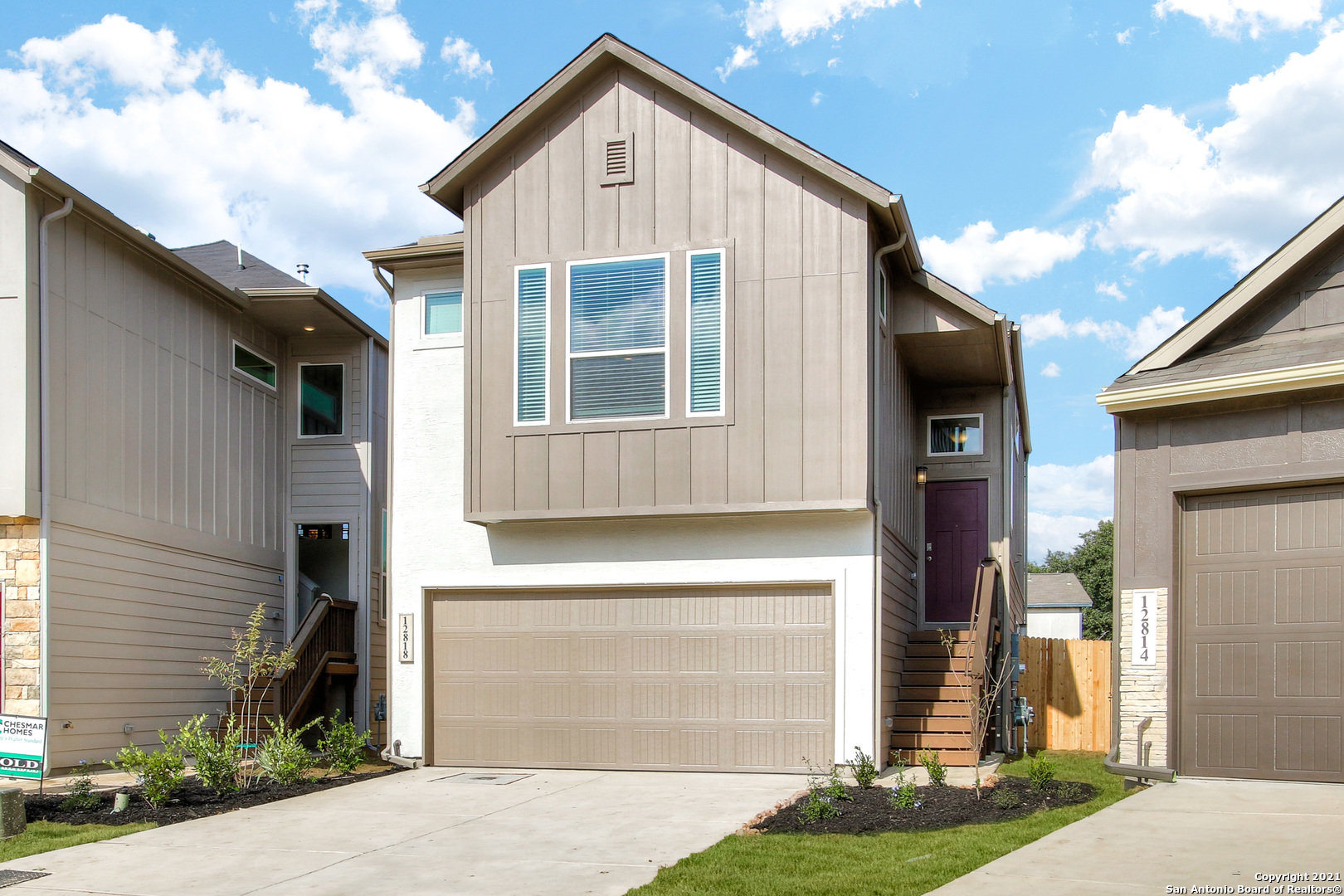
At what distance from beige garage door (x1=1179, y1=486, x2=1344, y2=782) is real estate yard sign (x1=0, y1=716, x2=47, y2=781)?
9.32m

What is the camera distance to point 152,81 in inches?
768

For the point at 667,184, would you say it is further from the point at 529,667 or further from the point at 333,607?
the point at 333,607

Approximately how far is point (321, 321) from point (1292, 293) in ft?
39.6

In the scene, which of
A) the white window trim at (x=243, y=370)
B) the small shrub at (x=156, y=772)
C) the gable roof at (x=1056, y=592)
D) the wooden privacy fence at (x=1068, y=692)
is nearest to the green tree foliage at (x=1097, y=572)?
the gable roof at (x=1056, y=592)

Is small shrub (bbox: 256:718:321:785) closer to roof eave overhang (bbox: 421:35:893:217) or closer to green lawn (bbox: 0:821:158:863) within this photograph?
green lawn (bbox: 0:821:158:863)

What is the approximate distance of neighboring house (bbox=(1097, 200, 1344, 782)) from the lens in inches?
379

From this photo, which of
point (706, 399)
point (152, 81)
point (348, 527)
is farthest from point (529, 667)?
point (152, 81)

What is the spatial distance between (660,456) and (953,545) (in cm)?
547

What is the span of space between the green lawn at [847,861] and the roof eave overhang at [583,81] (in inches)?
239

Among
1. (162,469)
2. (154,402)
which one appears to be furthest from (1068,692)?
(154,402)

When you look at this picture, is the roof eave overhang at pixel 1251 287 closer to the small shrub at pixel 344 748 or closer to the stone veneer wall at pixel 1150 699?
the stone veneer wall at pixel 1150 699

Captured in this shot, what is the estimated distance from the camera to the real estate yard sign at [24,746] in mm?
9539

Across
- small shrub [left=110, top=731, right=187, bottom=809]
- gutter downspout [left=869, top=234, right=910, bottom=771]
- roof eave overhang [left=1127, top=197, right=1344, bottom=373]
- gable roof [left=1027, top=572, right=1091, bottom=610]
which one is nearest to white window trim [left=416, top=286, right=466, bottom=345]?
gutter downspout [left=869, top=234, right=910, bottom=771]

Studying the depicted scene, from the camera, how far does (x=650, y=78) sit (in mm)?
12359
